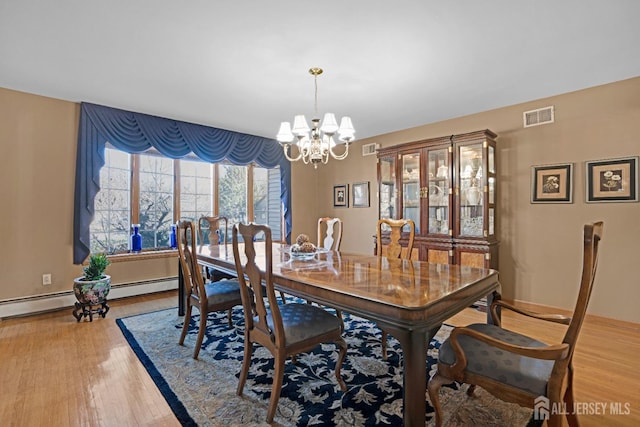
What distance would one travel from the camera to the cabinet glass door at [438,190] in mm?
3908

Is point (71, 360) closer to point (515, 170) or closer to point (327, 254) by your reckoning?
point (327, 254)

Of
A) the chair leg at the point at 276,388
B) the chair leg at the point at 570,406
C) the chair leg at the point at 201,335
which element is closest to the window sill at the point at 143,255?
the chair leg at the point at 201,335

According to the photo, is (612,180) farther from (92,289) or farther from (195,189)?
(92,289)

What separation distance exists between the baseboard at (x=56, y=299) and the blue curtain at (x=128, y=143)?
45 cm

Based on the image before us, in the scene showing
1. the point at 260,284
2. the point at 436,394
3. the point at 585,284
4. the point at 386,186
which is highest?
the point at 386,186

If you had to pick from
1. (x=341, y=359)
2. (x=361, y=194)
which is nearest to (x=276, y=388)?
(x=341, y=359)

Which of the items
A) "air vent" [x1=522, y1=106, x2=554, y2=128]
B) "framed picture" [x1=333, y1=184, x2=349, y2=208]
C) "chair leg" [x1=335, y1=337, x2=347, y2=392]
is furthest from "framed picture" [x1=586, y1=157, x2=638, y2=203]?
"framed picture" [x1=333, y1=184, x2=349, y2=208]

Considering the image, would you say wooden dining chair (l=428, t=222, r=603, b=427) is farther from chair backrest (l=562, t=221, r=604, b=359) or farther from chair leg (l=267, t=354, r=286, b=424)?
chair leg (l=267, t=354, r=286, b=424)

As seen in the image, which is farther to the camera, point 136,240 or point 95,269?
point 136,240

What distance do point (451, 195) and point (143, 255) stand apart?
4.10m

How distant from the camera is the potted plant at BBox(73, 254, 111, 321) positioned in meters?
3.18

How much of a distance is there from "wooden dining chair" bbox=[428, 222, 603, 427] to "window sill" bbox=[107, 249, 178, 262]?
3.92m

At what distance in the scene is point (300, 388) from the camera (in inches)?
78.3

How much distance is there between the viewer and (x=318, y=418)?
1.70 meters
